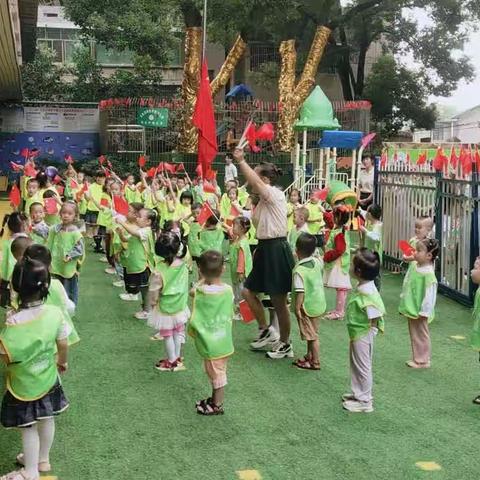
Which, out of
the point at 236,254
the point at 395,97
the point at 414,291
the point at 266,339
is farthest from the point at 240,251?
the point at 395,97

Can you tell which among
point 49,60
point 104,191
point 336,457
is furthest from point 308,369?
point 49,60

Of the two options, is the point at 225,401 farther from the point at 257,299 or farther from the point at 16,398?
the point at 16,398

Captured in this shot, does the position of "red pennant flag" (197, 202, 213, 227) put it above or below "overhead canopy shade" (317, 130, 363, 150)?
below

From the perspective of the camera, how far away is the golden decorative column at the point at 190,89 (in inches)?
823

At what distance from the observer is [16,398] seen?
376cm

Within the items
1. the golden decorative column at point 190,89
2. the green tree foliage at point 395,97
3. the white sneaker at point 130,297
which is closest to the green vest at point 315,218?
the white sneaker at point 130,297

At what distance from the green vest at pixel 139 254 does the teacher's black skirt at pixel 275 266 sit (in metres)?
1.89

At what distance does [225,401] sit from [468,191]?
502 cm

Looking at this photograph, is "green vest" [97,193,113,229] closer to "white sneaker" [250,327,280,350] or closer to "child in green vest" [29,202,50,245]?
Result: "child in green vest" [29,202,50,245]

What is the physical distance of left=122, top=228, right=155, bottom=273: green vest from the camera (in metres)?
7.87

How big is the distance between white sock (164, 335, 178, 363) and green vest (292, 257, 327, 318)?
1061 mm

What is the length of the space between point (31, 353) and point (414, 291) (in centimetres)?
364

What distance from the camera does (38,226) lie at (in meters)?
7.71

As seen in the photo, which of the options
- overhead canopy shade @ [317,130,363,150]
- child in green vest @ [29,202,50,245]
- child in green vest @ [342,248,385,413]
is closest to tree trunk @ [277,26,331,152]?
overhead canopy shade @ [317,130,363,150]
